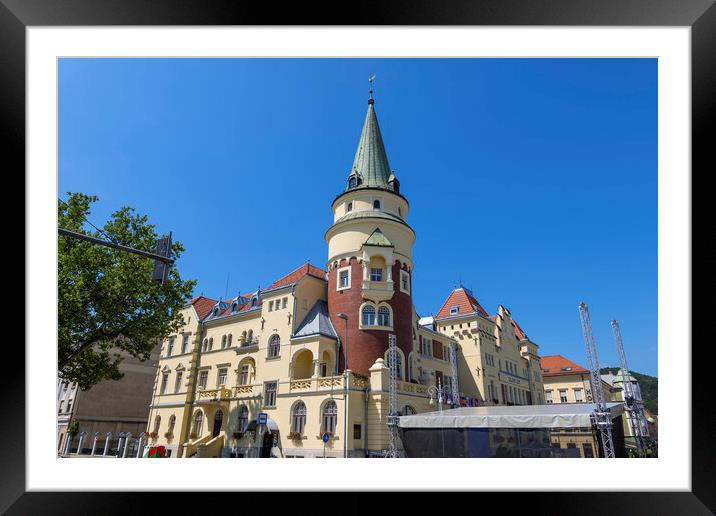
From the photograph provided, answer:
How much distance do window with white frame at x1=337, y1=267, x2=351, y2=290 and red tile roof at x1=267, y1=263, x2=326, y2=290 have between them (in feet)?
7.79

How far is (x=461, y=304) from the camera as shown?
4047 cm

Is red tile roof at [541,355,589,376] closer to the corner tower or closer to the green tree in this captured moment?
the corner tower

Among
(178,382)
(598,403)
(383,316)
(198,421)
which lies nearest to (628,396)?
(598,403)

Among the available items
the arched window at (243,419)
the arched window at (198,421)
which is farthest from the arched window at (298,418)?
the arched window at (198,421)

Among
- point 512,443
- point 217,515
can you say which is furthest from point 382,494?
point 512,443

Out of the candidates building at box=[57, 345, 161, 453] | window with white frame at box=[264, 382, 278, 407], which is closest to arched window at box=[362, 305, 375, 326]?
window with white frame at box=[264, 382, 278, 407]

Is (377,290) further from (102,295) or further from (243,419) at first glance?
(102,295)

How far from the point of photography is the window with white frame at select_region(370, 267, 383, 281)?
27.4 metres

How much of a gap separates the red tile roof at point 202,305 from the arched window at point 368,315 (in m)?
15.8

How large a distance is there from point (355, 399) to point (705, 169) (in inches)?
819

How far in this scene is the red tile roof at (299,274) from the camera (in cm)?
3024

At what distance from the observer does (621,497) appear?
4.03 metres
